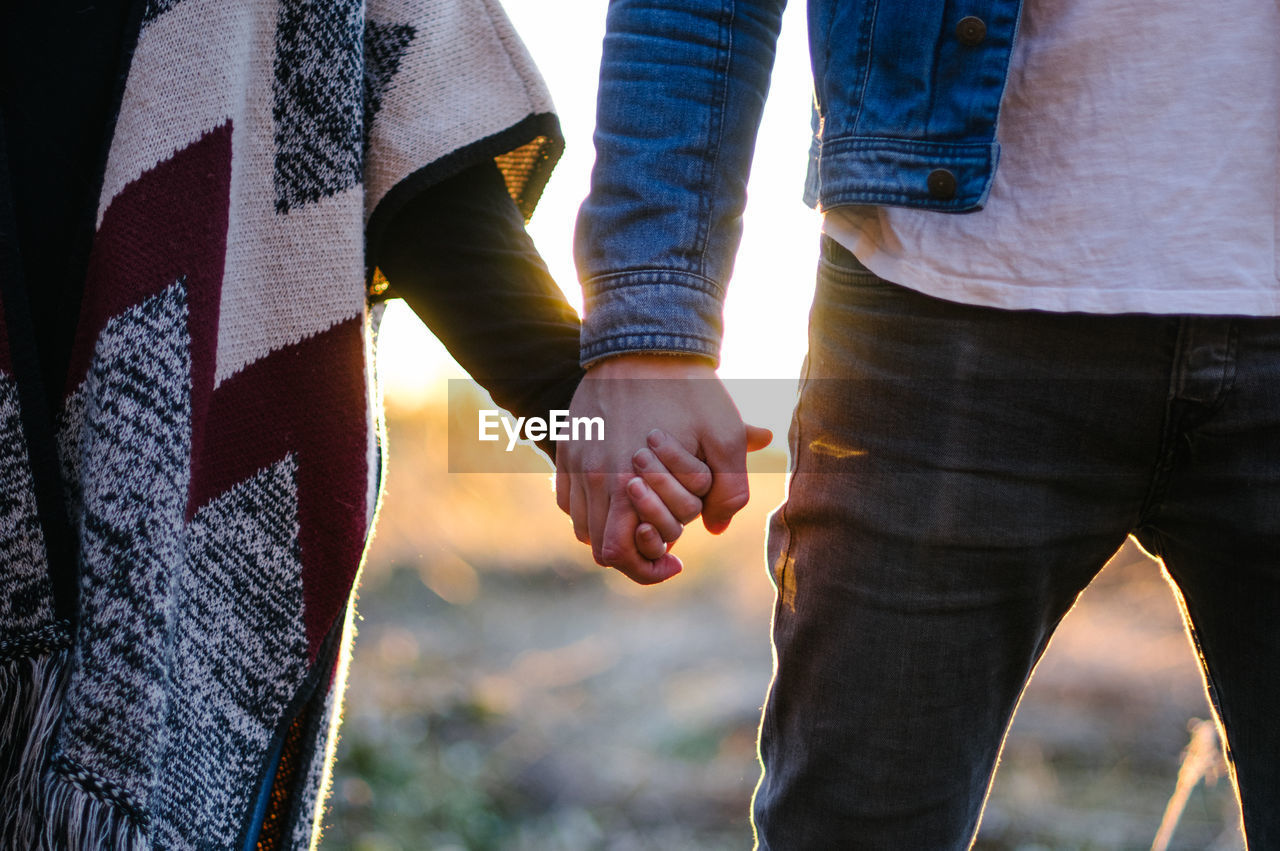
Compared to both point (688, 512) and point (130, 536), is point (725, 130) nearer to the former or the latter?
point (688, 512)

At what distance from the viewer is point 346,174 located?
2.90 ft

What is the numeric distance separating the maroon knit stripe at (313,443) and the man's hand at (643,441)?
23 cm

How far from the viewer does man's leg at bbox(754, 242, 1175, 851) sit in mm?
827

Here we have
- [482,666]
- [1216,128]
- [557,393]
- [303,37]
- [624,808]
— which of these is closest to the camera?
[1216,128]

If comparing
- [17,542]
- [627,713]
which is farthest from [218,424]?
[627,713]

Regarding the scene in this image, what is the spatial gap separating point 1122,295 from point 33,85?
101 centimetres

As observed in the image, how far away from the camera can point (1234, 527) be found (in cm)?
81

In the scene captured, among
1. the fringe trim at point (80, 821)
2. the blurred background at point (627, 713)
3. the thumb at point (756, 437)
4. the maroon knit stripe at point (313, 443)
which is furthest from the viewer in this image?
the blurred background at point (627, 713)

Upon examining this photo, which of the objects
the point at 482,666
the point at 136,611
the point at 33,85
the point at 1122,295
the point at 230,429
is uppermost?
the point at 33,85

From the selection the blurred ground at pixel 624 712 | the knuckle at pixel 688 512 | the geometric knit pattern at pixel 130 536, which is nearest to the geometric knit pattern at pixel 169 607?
the geometric knit pattern at pixel 130 536

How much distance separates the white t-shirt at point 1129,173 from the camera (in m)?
0.77

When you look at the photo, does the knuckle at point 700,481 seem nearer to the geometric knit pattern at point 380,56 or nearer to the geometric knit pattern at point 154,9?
the geometric knit pattern at point 380,56

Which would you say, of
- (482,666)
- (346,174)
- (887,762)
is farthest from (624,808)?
Answer: (346,174)

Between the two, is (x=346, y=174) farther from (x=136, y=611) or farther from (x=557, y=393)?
(x=136, y=611)
